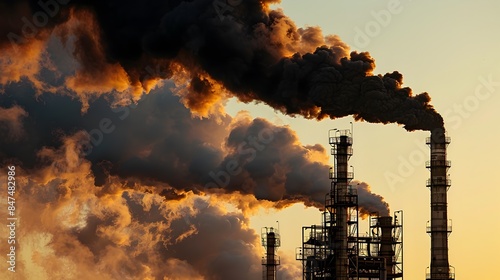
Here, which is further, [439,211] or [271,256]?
[271,256]

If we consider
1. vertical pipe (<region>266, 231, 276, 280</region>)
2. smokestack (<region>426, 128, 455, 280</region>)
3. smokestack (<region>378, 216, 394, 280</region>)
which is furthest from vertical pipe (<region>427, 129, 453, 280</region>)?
vertical pipe (<region>266, 231, 276, 280</region>)

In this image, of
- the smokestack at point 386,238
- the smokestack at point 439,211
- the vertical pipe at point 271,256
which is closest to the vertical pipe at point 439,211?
the smokestack at point 439,211

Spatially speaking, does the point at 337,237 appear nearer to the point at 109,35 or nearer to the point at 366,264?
the point at 366,264

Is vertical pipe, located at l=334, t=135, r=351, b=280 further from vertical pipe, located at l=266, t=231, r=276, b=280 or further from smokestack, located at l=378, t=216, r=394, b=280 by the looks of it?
vertical pipe, located at l=266, t=231, r=276, b=280

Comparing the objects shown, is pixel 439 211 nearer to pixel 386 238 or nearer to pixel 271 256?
pixel 386 238

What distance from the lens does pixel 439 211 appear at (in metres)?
96.1

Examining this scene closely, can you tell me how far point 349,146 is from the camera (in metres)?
103

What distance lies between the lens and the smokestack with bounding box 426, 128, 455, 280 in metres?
95.8

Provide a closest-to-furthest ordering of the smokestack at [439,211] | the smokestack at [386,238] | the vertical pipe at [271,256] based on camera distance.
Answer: the smokestack at [439,211] < the smokestack at [386,238] < the vertical pipe at [271,256]

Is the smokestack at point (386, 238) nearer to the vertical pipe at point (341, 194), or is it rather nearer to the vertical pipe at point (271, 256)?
the vertical pipe at point (341, 194)

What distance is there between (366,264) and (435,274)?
9.60 m

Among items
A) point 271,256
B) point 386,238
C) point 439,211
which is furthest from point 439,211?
point 271,256

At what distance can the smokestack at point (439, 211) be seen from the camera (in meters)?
95.8

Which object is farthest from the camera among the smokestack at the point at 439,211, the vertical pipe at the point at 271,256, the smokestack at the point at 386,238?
the vertical pipe at the point at 271,256
